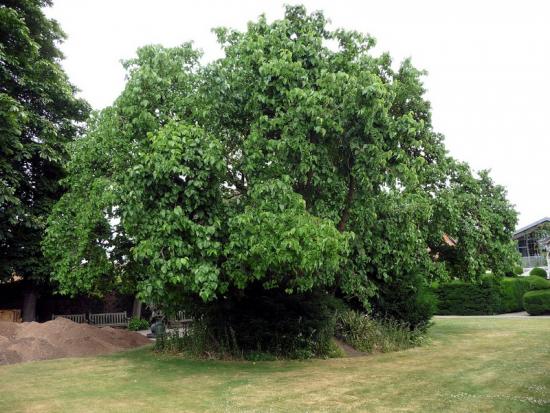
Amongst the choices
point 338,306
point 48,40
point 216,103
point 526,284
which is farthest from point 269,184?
point 526,284

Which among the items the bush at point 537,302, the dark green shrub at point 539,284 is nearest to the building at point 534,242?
the dark green shrub at point 539,284

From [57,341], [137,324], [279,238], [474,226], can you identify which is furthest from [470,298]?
[279,238]

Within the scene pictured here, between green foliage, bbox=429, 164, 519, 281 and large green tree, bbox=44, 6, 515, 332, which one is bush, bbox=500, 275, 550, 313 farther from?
large green tree, bbox=44, 6, 515, 332

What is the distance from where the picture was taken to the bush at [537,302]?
27625 millimetres

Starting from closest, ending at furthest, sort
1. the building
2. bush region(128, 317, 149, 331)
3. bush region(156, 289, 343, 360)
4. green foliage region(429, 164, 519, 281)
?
bush region(156, 289, 343, 360) → green foliage region(429, 164, 519, 281) → bush region(128, 317, 149, 331) → the building

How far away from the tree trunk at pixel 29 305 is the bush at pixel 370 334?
46.6 feet

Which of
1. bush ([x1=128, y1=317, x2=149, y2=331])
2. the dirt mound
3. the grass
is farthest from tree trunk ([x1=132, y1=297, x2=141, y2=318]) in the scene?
the grass

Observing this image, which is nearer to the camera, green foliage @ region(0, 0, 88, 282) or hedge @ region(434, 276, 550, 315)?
green foliage @ region(0, 0, 88, 282)

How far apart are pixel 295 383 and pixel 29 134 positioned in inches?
667

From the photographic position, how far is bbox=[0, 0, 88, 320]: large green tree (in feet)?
61.3

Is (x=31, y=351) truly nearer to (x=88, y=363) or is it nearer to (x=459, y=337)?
(x=88, y=363)

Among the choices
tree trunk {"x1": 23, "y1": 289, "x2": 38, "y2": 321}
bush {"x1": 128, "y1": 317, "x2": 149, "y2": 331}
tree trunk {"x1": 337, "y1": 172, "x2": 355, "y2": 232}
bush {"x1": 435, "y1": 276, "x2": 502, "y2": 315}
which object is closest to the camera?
tree trunk {"x1": 337, "y1": 172, "x2": 355, "y2": 232}

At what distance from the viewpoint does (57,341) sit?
15008mm

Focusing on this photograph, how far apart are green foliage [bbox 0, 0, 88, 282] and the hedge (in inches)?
898
